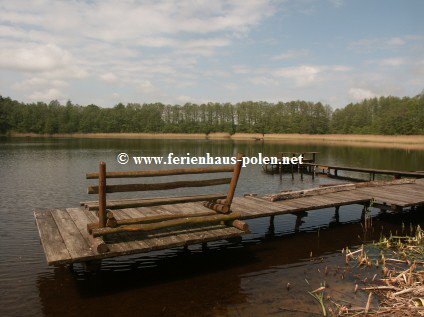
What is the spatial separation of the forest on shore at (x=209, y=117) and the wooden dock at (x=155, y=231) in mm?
97565

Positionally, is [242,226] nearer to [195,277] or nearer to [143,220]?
[195,277]

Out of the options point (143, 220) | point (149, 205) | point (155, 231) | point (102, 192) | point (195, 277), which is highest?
point (102, 192)

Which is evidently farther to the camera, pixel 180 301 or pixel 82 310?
pixel 180 301

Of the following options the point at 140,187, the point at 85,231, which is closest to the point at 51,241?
the point at 85,231

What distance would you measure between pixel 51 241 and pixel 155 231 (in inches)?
93.9

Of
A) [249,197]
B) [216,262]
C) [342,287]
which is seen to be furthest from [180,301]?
[249,197]

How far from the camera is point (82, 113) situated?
148875mm

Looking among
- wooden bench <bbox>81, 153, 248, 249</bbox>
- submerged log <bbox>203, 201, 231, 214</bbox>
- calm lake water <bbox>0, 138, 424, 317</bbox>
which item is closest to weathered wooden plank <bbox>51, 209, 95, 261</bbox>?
wooden bench <bbox>81, 153, 248, 249</bbox>

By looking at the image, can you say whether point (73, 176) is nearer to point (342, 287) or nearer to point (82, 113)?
point (342, 287)

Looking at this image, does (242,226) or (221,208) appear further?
(221,208)

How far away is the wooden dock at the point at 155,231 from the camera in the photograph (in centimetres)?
Answer: 725

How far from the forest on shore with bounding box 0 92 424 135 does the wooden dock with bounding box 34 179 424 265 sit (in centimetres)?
9756

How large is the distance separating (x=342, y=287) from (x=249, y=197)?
19.4ft

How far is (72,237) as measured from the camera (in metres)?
7.92
